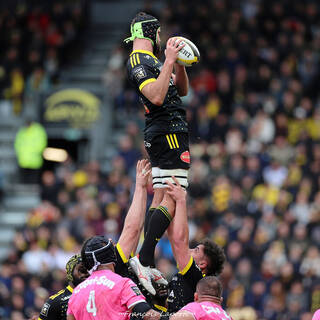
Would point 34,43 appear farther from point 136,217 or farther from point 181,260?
point 181,260

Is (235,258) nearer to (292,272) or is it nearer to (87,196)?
(292,272)

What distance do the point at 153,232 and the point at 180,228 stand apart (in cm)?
30

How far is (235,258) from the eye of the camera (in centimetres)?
1722

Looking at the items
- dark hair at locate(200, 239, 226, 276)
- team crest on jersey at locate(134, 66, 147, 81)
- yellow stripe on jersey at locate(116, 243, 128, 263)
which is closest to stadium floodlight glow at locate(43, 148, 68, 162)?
yellow stripe on jersey at locate(116, 243, 128, 263)

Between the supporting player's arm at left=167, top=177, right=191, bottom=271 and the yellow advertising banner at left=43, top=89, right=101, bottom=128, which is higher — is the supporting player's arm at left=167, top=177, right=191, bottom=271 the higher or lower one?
the higher one

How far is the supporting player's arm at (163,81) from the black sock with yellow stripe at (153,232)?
1171 millimetres

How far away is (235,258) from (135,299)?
9.24 meters

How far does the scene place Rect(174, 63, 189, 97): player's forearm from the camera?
9.09 m

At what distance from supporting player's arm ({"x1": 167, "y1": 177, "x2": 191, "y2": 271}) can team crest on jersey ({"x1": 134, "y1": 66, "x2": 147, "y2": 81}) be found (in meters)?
1.11

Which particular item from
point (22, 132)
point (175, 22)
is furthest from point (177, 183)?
point (175, 22)

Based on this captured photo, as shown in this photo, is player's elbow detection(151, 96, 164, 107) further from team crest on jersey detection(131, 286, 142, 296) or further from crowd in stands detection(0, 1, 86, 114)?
crowd in stands detection(0, 1, 86, 114)

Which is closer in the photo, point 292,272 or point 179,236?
point 179,236

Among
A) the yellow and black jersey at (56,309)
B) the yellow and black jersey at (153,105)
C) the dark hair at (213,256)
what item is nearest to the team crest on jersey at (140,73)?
the yellow and black jersey at (153,105)

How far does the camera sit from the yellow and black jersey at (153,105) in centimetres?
886
